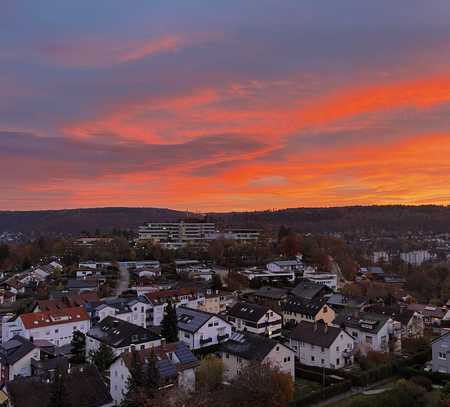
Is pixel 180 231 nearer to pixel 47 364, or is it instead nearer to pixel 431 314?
pixel 431 314

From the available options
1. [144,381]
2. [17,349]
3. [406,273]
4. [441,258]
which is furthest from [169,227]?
[144,381]

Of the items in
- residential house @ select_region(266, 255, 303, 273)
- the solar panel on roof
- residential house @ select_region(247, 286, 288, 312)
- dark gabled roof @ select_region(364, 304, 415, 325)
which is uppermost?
residential house @ select_region(266, 255, 303, 273)

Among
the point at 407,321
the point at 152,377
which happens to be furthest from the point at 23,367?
the point at 407,321

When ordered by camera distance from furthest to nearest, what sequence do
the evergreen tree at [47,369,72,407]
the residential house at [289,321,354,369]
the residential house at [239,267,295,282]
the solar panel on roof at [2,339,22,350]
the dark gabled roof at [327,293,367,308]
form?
the residential house at [239,267,295,282] → the dark gabled roof at [327,293,367,308] → the residential house at [289,321,354,369] → the solar panel on roof at [2,339,22,350] → the evergreen tree at [47,369,72,407]

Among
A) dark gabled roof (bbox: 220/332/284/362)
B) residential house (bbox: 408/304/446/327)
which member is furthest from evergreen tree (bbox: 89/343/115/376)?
residential house (bbox: 408/304/446/327)

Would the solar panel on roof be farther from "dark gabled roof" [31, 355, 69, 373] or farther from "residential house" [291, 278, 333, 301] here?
"residential house" [291, 278, 333, 301]

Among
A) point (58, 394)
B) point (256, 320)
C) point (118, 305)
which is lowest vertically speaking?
point (256, 320)

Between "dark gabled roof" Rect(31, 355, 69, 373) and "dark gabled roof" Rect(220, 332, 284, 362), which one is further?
"dark gabled roof" Rect(220, 332, 284, 362)
